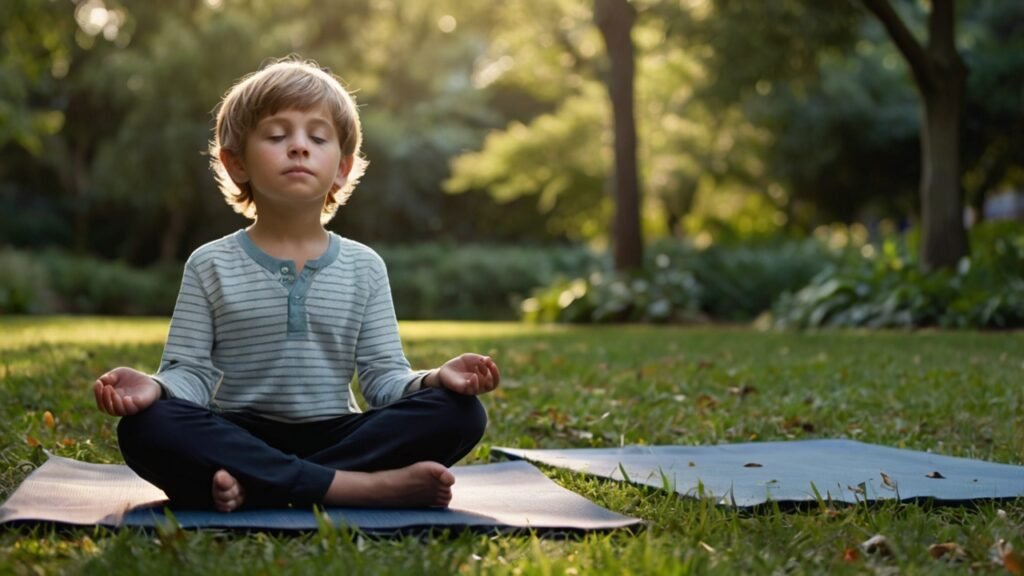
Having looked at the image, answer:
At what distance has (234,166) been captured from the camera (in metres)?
2.90

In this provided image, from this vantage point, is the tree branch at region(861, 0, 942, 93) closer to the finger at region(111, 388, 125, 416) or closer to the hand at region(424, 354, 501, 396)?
the hand at region(424, 354, 501, 396)

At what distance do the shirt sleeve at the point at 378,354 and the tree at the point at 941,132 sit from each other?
27.5 feet

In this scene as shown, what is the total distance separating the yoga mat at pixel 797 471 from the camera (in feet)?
9.53

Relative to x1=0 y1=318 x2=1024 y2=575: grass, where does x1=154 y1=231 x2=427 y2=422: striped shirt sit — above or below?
above

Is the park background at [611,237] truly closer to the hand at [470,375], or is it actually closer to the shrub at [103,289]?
the shrub at [103,289]

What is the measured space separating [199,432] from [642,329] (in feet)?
28.6

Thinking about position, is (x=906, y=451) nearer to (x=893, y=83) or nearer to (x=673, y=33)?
(x=673, y=33)

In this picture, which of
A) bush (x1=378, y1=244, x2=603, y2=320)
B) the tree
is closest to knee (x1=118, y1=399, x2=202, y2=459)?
the tree

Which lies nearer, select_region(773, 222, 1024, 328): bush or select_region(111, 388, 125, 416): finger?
select_region(111, 388, 125, 416): finger

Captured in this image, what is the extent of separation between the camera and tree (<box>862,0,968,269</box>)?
10.2 metres

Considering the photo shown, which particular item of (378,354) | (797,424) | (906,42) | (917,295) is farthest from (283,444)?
(906,42)

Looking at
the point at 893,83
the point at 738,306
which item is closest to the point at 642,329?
the point at 738,306

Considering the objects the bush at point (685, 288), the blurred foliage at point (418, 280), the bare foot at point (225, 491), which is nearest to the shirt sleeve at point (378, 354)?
the bare foot at point (225, 491)

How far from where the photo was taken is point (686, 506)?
2.82m
